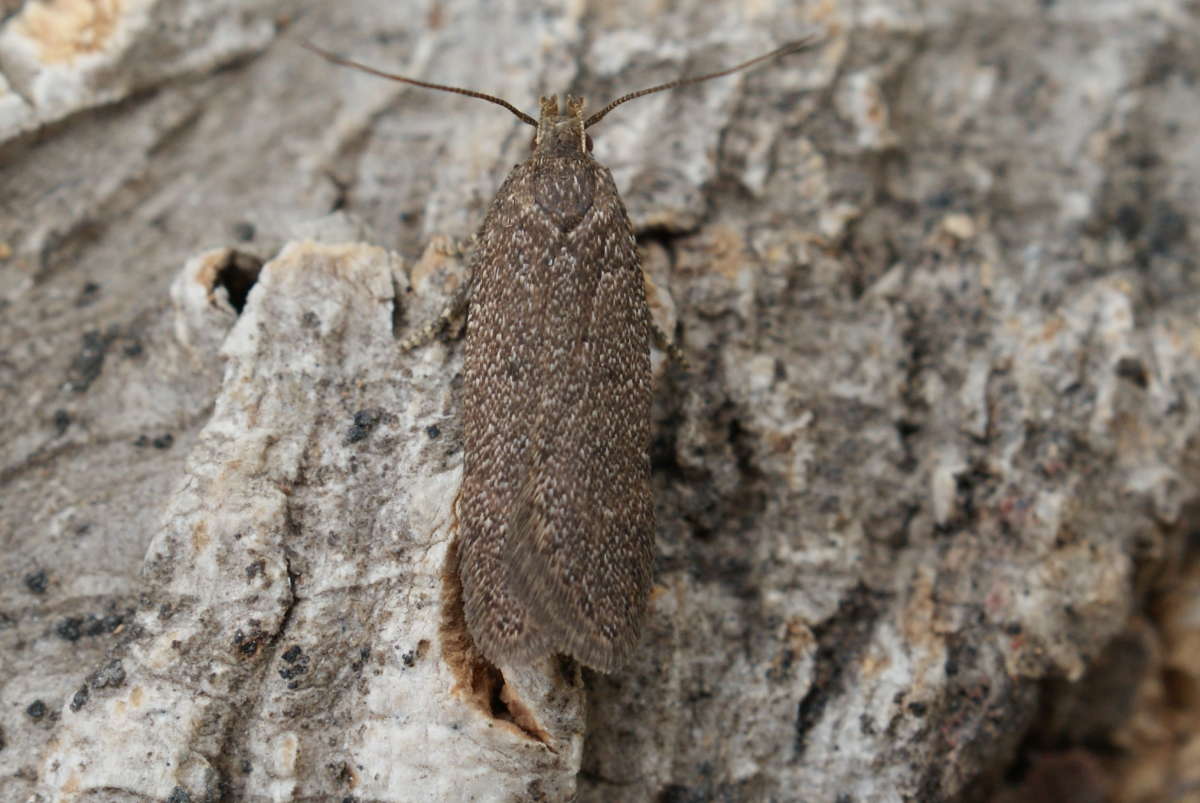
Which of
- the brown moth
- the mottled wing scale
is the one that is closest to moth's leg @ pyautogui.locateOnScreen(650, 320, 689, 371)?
the brown moth

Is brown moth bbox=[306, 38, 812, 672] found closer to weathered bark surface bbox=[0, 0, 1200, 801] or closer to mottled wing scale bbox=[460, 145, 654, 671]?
mottled wing scale bbox=[460, 145, 654, 671]

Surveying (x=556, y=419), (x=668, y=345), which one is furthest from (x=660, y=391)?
(x=556, y=419)

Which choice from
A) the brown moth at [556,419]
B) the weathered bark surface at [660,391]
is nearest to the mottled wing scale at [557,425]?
the brown moth at [556,419]

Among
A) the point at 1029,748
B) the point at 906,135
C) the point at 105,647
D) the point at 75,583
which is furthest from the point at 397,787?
the point at 906,135

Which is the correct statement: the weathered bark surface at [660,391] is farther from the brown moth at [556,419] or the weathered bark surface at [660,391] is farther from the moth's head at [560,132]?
the moth's head at [560,132]

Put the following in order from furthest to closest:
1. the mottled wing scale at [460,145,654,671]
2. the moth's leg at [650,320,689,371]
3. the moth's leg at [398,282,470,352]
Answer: the moth's leg at [650,320,689,371], the moth's leg at [398,282,470,352], the mottled wing scale at [460,145,654,671]

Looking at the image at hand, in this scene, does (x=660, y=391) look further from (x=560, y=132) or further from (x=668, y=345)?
(x=560, y=132)

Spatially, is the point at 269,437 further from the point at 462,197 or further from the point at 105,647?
the point at 462,197
